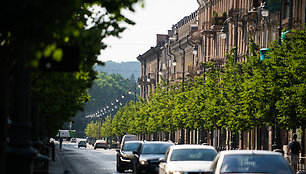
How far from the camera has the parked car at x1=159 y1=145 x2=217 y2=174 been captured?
19.2m

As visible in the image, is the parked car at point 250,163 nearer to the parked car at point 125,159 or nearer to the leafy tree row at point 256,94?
the leafy tree row at point 256,94

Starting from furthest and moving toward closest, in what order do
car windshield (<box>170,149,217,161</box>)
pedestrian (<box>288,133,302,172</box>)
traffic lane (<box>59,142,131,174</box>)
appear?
1. traffic lane (<box>59,142,131,174</box>)
2. pedestrian (<box>288,133,302,172</box>)
3. car windshield (<box>170,149,217,161</box>)

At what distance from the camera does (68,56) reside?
33.2 feet

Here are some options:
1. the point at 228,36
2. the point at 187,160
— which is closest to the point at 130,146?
the point at 187,160

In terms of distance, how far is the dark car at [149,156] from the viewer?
2667cm

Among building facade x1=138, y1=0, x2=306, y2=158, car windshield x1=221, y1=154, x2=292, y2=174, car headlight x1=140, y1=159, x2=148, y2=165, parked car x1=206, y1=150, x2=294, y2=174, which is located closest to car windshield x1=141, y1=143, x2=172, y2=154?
car headlight x1=140, y1=159, x2=148, y2=165

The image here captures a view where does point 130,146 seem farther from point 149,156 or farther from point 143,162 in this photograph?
point 143,162

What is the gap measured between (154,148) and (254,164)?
13.9m

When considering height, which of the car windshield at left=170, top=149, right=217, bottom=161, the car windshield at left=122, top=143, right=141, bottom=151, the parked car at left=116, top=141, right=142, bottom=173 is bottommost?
the parked car at left=116, top=141, right=142, bottom=173

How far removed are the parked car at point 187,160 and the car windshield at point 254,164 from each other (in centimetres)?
436

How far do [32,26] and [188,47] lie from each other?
8718cm

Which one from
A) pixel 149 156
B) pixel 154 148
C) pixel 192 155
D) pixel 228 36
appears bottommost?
pixel 149 156

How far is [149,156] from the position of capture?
27.4 metres

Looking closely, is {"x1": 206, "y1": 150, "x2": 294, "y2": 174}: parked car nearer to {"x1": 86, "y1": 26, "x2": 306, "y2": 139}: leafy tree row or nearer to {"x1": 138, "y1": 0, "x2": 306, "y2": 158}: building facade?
{"x1": 86, "y1": 26, "x2": 306, "y2": 139}: leafy tree row
